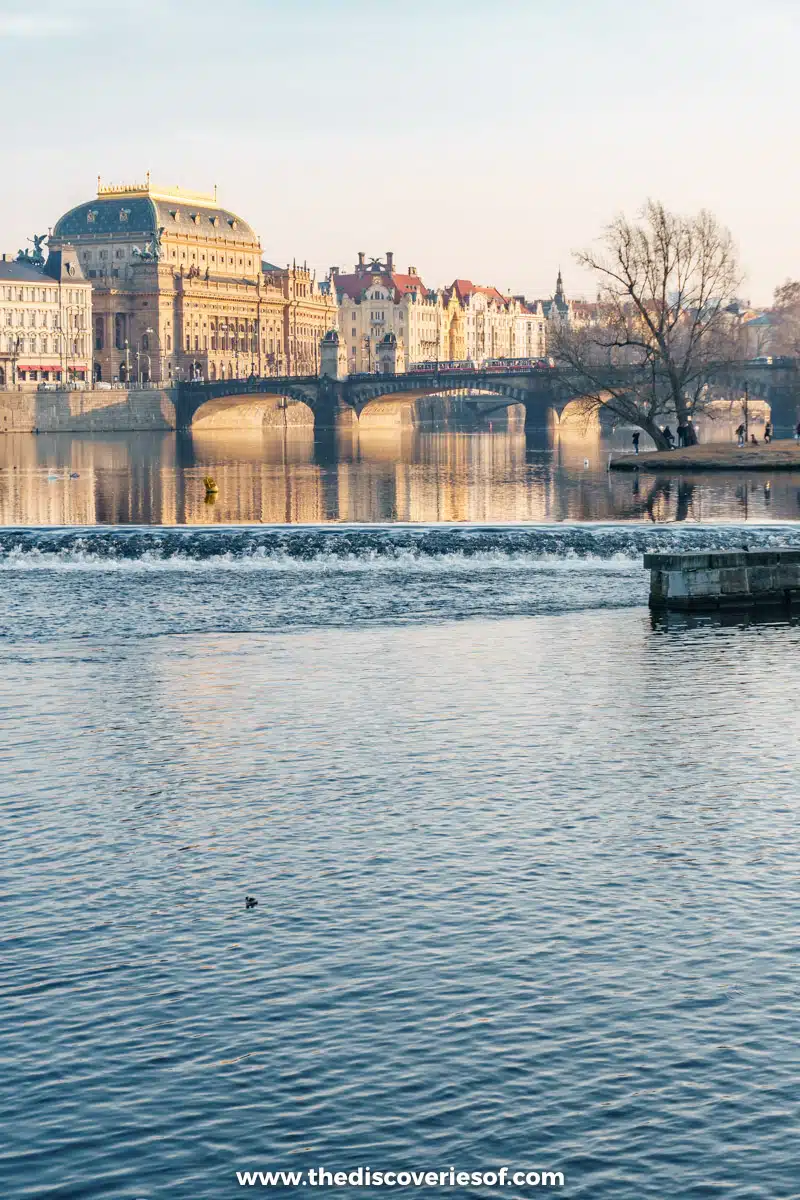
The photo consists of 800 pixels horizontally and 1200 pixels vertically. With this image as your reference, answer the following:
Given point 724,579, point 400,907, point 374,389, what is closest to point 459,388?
point 374,389

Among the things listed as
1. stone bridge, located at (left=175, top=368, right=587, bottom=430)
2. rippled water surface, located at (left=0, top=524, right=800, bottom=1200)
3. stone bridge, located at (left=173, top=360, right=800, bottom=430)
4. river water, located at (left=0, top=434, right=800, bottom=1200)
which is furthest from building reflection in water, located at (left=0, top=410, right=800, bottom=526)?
rippled water surface, located at (left=0, top=524, right=800, bottom=1200)

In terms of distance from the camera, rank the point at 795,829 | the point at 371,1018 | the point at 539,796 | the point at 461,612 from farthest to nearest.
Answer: the point at 461,612 < the point at 539,796 < the point at 795,829 < the point at 371,1018

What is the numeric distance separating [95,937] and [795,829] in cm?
895

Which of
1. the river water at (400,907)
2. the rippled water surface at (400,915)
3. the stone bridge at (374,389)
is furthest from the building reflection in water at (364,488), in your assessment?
the rippled water surface at (400,915)

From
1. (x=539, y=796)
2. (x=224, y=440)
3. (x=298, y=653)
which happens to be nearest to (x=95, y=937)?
(x=539, y=796)

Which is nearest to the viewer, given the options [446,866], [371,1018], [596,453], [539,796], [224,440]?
[371,1018]

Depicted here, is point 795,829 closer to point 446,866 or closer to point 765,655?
point 446,866

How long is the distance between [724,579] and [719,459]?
54455mm

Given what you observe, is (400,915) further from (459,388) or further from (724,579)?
(459,388)

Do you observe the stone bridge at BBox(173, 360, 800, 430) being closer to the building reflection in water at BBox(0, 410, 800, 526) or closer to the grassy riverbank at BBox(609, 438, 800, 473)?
the building reflection in water at BBox(0, 410, 800, 526)

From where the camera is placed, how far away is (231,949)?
1892 centimetres

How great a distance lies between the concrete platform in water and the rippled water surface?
5.27 meters

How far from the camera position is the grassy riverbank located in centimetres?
9562

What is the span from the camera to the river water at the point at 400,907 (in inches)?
595
